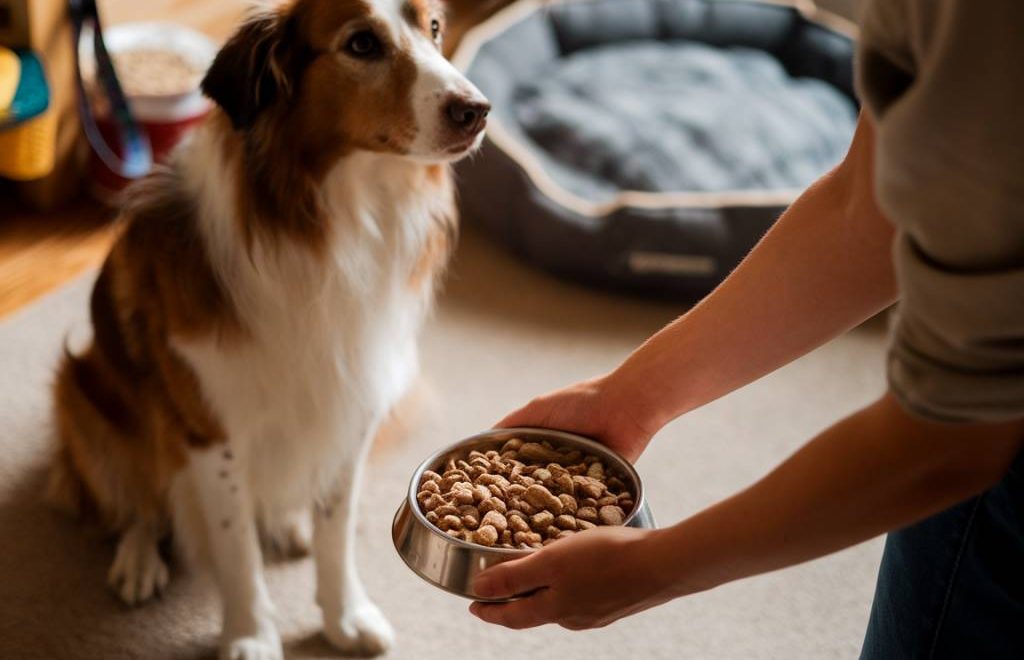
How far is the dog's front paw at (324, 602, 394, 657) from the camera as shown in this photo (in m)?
1.77

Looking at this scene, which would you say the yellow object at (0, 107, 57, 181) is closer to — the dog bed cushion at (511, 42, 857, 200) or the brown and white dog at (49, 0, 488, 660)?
the brown and white dog at (49, 0, 488, 660)

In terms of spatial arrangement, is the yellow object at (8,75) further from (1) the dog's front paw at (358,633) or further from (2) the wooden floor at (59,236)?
(1) the dog's front paw at (358,633)

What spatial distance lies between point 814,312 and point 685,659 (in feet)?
2.99

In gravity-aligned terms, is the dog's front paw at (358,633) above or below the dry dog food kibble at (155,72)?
below

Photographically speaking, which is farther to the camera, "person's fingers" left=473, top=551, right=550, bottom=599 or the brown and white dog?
the brown and white dog

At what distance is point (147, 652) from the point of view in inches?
69.4

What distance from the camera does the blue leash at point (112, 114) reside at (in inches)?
108

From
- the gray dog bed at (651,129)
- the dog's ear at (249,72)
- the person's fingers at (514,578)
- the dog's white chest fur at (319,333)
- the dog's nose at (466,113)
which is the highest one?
the dog's ear at (249,72)

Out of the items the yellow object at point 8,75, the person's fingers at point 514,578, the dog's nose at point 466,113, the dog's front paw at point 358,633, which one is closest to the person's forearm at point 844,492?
the person's fingers at point 514,578

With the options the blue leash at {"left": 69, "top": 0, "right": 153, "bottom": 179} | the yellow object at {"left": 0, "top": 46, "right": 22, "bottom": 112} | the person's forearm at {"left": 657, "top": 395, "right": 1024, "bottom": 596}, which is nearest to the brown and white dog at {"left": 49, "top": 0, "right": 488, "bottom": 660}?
the person's forearm at {"left": 657, "top": 395, "right": 1024, "bottom": 596}

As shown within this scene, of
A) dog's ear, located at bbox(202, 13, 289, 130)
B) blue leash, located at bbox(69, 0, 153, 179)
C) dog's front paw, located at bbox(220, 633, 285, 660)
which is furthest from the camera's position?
blue leash, located at bbox(69, 0, 153, 179)

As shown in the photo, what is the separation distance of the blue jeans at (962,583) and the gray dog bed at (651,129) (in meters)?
1.61

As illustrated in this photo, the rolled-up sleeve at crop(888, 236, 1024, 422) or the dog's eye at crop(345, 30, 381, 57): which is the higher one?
the rolled-up sleeve at crop(888, 236, 1024, 422)

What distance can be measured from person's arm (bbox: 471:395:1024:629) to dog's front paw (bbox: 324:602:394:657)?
863 millimetres
